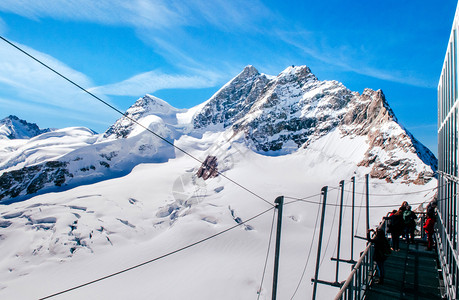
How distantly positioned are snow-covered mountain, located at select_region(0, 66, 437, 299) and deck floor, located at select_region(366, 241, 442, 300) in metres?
27.6

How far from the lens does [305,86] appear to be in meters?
139

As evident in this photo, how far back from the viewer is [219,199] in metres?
78.2

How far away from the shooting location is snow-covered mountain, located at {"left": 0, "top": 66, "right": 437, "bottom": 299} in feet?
156

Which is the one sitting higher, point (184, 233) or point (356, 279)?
point (356, 279)

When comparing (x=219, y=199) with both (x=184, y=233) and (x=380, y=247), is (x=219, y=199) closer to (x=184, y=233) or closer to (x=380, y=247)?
(x=184, y=233)

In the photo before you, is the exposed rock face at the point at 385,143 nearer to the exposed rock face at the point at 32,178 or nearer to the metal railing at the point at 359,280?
the metal railing at the point at 359,280

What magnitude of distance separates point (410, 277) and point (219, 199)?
69347 millimetres

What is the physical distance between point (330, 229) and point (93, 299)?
4318cm

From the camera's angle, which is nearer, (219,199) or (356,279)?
(356,279)

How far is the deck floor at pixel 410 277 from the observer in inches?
350

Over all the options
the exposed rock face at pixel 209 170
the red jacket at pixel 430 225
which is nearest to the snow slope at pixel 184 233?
the exposed rock face at pixel 209 170

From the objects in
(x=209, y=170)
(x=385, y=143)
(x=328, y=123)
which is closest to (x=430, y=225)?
(x=385, y=143)

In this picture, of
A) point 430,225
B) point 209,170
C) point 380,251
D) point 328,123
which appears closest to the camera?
point 380,251

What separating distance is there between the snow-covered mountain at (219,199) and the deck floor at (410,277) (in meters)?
27.6
